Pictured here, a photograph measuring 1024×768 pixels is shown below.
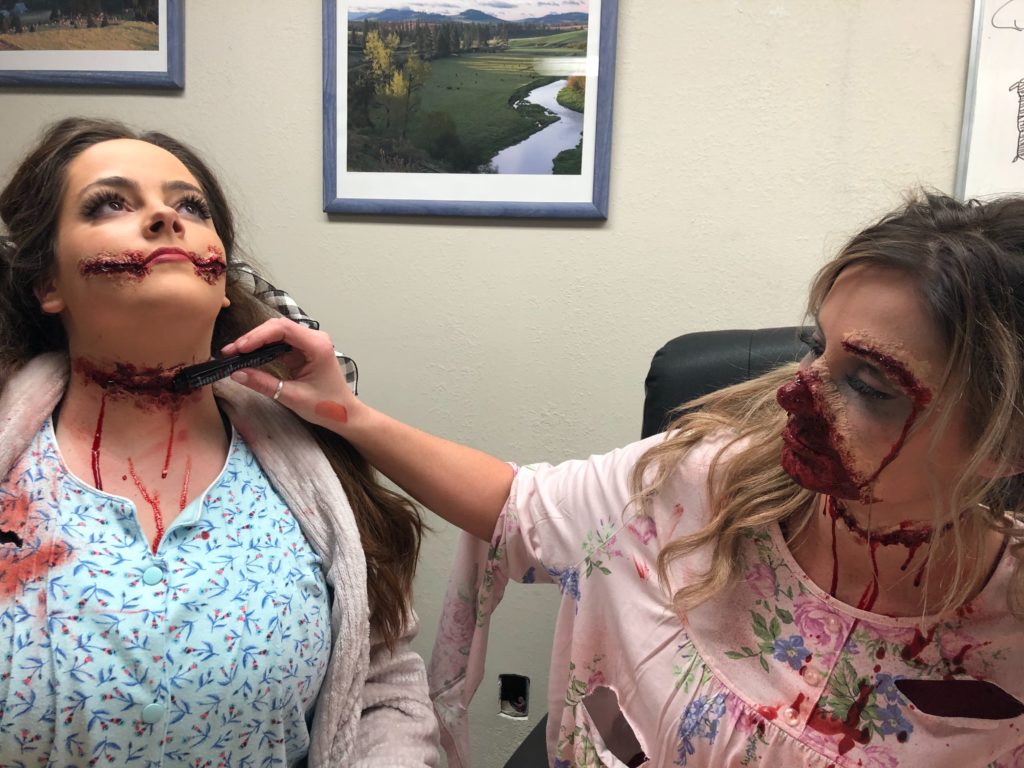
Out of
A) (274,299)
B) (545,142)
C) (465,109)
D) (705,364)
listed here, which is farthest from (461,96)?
(705,364)

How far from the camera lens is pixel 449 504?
0.99 meters

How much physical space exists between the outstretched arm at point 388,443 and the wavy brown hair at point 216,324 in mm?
52

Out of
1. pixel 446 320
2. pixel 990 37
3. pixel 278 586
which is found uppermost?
pixel 990 37

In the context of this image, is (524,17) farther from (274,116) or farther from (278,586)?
(278,586)

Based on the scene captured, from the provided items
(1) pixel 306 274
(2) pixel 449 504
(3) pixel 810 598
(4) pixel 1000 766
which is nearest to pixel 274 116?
(1) pixel 306 274

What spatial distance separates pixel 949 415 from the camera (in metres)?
0.69

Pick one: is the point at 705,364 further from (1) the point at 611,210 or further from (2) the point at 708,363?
Result: (1) the point at 611,210

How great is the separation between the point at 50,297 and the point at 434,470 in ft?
1.68

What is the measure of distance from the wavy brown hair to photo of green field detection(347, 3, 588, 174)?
1.54 feet

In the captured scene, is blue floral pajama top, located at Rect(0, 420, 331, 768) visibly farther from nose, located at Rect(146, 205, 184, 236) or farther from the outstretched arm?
nose, located at Rect(146, 205, 184, 236)

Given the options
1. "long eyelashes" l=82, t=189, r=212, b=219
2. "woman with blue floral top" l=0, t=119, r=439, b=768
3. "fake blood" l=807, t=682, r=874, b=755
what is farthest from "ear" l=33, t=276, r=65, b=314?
"fake blood" l=807, t=682, r=874, b=755

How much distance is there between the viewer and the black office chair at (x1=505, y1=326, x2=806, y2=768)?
1098 millimetres

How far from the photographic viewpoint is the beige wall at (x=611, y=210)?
50.7 inches

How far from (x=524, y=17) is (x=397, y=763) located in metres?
1.24
